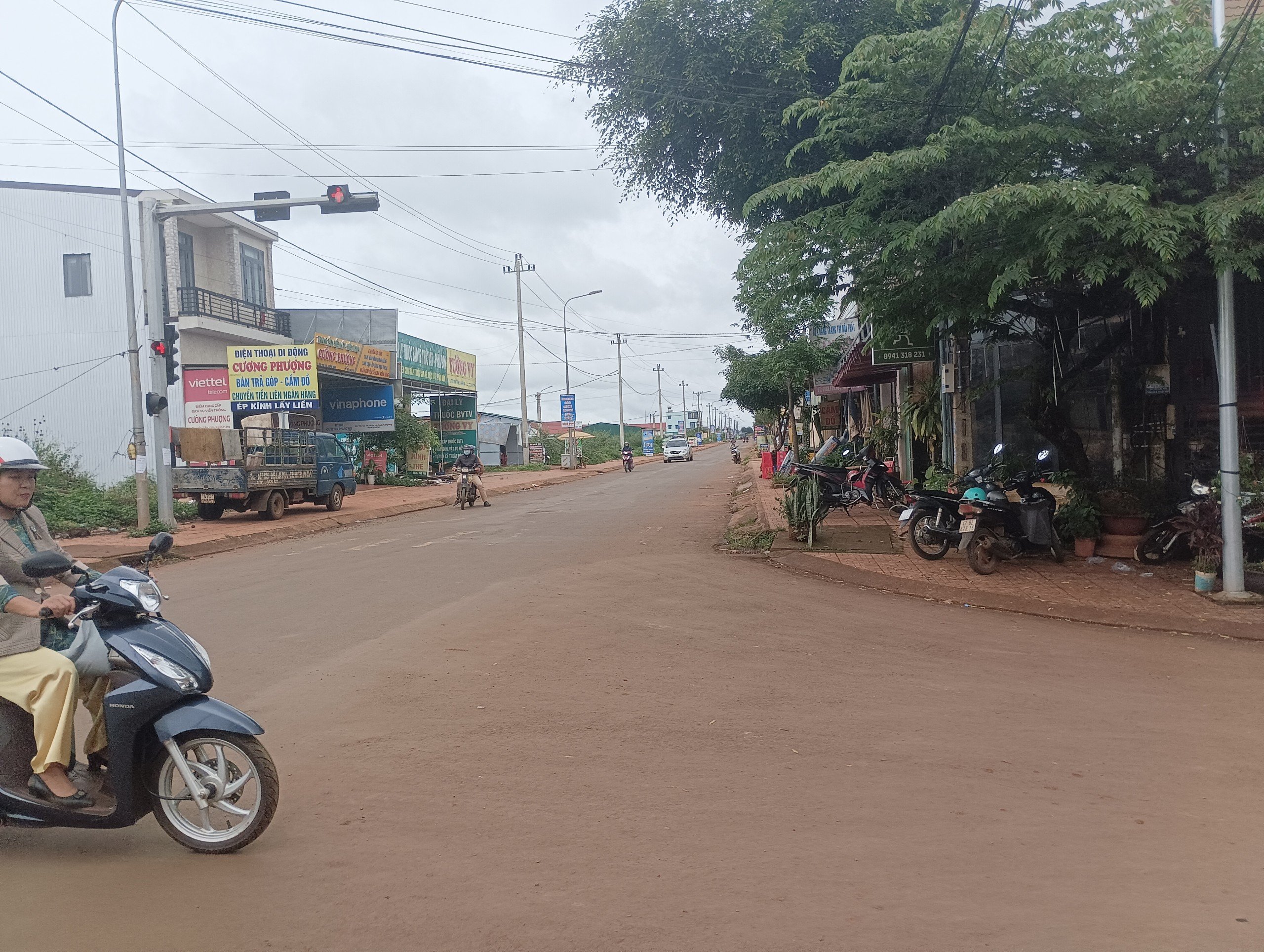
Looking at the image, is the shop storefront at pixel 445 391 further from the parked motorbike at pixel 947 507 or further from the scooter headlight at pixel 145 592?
the scooter headlight at pixel 145 592

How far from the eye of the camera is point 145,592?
155 inches

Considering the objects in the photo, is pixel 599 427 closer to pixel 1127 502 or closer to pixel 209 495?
pixel 209 495

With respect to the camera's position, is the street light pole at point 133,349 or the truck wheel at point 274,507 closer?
the street light pole at point 133,349

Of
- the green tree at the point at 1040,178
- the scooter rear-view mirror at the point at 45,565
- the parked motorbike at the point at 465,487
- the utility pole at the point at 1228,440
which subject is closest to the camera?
the scooter rear-view mirror at the point at 45,565

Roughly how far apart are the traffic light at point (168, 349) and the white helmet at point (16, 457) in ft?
47.9

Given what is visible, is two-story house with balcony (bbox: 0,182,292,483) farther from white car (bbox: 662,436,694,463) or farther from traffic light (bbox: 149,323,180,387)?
white car (bbox: 662,436,694,463)

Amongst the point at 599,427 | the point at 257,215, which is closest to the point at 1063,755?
the point at 257,215

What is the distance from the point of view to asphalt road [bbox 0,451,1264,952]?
3.35 m

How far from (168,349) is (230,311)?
44.3ft

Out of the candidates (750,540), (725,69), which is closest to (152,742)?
(750,540)

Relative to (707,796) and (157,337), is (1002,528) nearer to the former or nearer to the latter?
(707,796)

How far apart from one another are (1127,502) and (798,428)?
132 feet

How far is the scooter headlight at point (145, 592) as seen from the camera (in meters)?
3.88

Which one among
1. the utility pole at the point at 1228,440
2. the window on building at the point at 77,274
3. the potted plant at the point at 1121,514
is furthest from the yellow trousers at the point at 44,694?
the window on building at the point at 77,274
